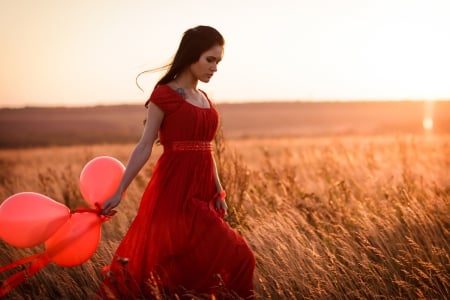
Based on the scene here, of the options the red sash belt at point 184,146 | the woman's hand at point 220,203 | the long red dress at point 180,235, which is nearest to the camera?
the long red dress at point 180,235

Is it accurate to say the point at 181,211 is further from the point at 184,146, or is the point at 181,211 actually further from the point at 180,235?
the point at 184,146

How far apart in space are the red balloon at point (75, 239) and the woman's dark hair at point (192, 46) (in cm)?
101

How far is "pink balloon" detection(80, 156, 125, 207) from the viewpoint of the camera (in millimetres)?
3750

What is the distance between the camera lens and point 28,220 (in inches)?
145

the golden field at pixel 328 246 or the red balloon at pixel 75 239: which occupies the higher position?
the red balloon at pixel 75 239

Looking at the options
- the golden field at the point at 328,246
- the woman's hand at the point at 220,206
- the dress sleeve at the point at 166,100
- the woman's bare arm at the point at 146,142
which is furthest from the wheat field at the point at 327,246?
the dress sleeve at the point at 166,100

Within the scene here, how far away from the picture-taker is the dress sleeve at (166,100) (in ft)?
11.7

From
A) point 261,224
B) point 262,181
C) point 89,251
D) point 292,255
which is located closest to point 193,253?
point 89,251

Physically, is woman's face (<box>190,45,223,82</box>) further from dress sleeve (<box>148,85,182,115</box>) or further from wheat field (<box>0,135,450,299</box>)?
wheat field (<box>0,135,450,299</box>)

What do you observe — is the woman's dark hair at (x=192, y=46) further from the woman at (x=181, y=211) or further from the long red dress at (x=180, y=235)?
the long red dress at (x=180, y=235)

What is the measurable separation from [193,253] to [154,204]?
0.39 meters

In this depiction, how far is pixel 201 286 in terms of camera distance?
3592 millimetres

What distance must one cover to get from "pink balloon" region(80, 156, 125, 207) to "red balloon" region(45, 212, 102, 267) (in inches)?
4.9

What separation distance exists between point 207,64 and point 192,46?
150 mm
